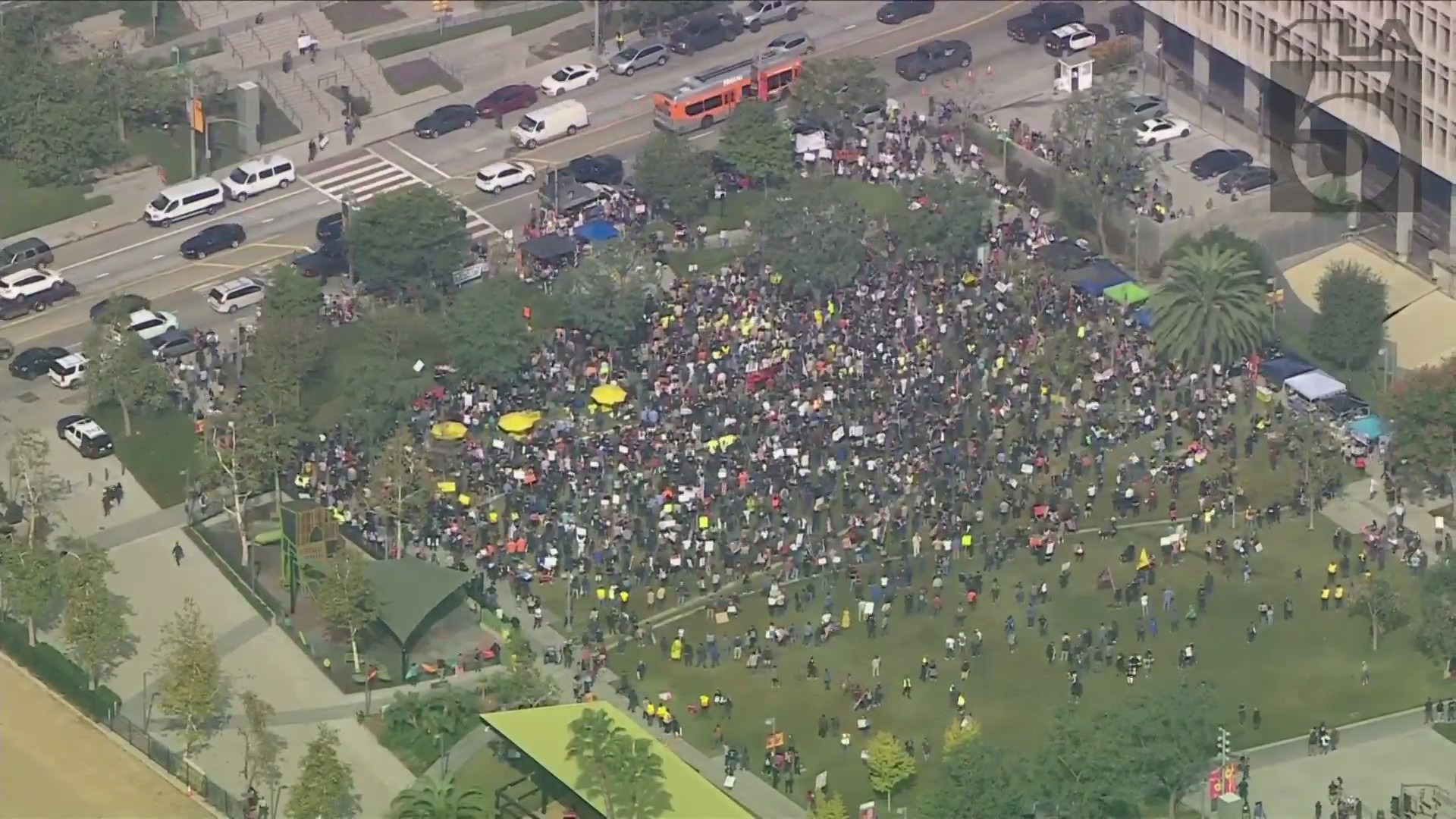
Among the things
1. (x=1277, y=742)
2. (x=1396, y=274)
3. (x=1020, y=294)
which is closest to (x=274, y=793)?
(x=1277, y=742)

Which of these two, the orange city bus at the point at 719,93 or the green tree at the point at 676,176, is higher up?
the green tree at the point at 676,176

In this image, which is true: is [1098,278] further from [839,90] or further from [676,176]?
[676,176]

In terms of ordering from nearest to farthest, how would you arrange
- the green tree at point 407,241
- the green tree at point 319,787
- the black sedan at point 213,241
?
the green tree at point 319,787, the green tree at point 407,241, the black sedan at point 213,241

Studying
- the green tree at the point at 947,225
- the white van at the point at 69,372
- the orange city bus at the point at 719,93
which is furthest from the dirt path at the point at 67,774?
the orange city bus at the point at 719,93

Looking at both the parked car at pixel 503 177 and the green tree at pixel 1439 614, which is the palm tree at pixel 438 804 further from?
the parked car at pixel 503 177

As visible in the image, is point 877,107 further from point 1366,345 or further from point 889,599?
point 889,599

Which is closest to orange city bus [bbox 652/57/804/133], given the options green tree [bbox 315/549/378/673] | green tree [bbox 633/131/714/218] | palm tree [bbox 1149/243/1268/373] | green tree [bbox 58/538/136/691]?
green tree [bbox 633/131/714/218]
